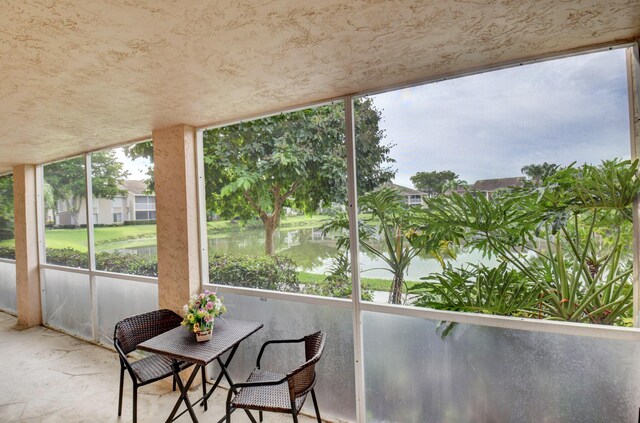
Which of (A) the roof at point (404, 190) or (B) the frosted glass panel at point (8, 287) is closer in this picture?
(A) the roof at point (404, 190)

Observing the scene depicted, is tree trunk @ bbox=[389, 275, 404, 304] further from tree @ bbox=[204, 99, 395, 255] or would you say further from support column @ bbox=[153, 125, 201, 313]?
support column @ bbox=[153, 125, 201, 313]

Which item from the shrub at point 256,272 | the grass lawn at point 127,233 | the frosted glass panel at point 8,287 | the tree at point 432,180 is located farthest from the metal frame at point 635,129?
the frosted glass panel at point 8,287

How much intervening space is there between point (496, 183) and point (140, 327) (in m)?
3.00

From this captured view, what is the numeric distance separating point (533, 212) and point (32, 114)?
3778 millimetres

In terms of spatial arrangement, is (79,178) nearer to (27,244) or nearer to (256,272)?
(27,244)

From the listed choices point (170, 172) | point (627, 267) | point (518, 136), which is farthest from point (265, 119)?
point (627, 267)

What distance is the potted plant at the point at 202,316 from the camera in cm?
214

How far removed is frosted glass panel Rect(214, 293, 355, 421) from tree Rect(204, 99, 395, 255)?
1.87 ft

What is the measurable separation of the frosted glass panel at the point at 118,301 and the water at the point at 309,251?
113 centimetres

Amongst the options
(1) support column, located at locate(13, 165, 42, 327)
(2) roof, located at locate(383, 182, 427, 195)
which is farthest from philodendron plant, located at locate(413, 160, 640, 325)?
(1) support column, located at locate(13, 165, 42, 327)

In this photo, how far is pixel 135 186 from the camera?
354 cm

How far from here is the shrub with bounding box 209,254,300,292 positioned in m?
2.63

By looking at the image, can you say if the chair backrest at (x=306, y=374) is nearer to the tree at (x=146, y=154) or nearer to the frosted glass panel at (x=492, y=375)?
the frosted glass panel at (x=492, y=375)

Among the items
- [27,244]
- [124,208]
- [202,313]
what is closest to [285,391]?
[202,313]
